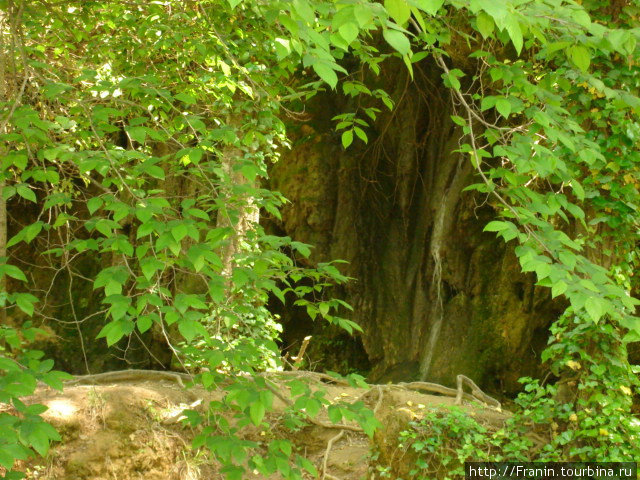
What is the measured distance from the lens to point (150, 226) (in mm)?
2375

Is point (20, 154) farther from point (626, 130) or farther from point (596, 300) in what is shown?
point (626, 130)

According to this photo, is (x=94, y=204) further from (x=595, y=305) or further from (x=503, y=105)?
(x=595, y=305)

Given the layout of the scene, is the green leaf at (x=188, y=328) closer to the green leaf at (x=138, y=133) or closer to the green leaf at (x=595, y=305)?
the green leaf at (x=138, y=133)

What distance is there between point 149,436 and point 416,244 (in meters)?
4.38

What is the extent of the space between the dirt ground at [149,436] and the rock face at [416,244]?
1.61 meters

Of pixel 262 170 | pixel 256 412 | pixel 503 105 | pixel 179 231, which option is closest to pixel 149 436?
pixel 262 170

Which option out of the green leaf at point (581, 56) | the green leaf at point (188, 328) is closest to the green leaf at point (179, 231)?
the green leaf at point (188, 328)

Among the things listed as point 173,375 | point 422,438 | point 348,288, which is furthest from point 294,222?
point 422,438

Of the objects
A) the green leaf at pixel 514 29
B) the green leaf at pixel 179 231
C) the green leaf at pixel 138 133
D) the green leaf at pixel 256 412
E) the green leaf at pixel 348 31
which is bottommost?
the green leaf at pixel 256 412

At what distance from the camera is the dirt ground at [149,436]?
4707 millimetres

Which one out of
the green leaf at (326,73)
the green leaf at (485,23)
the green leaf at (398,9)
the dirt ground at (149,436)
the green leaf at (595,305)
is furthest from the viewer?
the dirt ground at (149,436)

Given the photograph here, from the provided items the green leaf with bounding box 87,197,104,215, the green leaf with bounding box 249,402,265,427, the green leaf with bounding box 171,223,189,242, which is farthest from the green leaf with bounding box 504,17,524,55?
the green leaf with bounding box 87,197,104,215

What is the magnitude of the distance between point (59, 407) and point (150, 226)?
125 inches

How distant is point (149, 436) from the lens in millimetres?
5023
